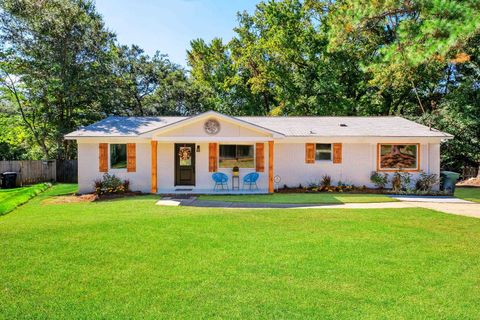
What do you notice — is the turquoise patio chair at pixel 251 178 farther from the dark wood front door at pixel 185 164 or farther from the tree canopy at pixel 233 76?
the tree canopy at pixel 233 76

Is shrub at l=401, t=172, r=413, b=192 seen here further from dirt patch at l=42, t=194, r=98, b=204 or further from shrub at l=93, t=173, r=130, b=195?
dirt patch at l=42, t=194, r=98, b=204

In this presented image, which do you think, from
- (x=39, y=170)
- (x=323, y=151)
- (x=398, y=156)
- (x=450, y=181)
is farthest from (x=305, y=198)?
(x=39, y=170)

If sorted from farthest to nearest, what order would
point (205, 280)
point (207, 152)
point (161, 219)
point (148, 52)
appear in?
point (148, 52) → point (207, 152) → point (161, 219) → point (205, 280)

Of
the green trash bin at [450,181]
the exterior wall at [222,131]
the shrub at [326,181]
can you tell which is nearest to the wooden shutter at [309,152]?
the shrub at [326,181]

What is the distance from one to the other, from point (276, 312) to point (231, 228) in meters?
4.15

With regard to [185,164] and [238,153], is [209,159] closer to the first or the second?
[185,164]

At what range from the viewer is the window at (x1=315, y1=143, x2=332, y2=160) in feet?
52.6

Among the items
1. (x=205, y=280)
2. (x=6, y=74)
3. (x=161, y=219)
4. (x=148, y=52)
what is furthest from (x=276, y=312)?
(x=148, y=52)

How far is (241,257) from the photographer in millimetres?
6016

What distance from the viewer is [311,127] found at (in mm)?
17031

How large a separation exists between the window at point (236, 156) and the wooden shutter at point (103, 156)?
5.00 meters

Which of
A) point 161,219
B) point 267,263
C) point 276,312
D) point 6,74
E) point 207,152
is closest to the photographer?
point 276,312

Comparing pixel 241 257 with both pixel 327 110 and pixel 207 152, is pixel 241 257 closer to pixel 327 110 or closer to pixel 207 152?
pixel 207 152

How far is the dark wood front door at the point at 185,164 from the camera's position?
51.5ft
